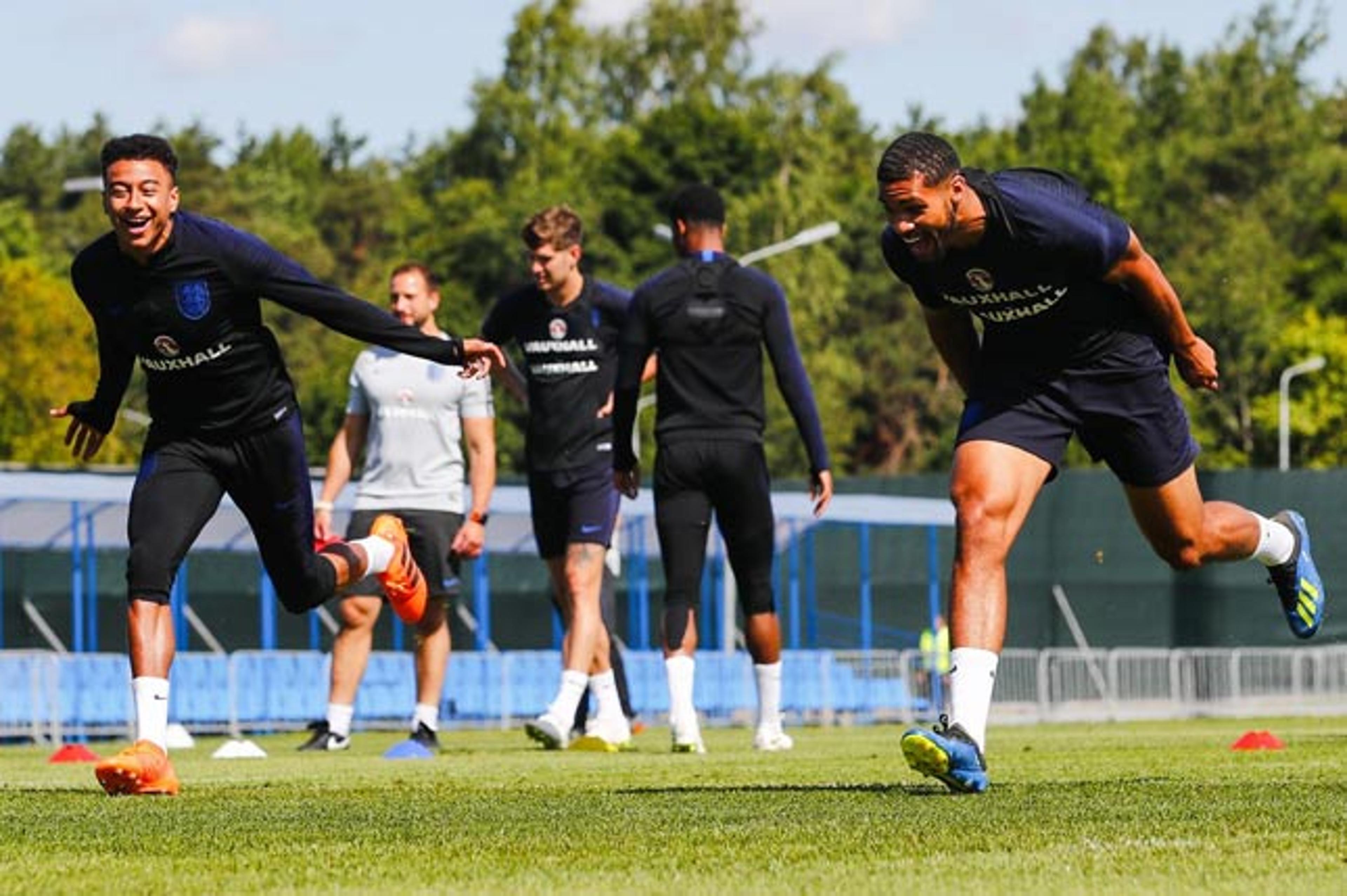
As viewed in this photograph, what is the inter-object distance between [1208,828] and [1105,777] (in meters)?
2.61

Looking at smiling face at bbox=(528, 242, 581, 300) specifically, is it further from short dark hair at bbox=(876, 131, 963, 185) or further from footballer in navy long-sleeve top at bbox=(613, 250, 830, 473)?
short dark hair at bbox=(876, 131, 963, 185)

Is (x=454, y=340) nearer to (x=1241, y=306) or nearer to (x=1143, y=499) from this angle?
(x=1143, y=499)

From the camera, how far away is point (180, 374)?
8.78 metres

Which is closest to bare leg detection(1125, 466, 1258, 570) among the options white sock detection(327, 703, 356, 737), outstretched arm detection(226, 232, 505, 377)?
outstretched arm detection(226, 232, 505, 377)

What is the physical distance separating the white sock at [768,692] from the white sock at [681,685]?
17.7 inches

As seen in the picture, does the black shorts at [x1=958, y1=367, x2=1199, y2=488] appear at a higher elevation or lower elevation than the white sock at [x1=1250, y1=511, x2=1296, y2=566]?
higher

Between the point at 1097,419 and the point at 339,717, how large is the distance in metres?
6.48

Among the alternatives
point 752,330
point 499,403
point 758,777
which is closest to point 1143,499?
point 758,777

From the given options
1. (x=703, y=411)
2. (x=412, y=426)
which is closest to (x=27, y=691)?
(x=412, y=426)

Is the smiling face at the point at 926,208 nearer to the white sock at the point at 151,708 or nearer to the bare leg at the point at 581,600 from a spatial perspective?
the white sock at the point at 151,708

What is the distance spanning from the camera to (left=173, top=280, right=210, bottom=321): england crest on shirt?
8.52 m

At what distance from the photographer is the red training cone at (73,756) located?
13.3 m

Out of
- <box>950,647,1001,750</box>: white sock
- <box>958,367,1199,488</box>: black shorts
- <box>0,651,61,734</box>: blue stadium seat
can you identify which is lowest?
<box>0,651,61,734</box>: blue stadium seat

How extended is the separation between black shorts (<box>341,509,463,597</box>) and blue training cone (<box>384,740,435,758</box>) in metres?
1.09
